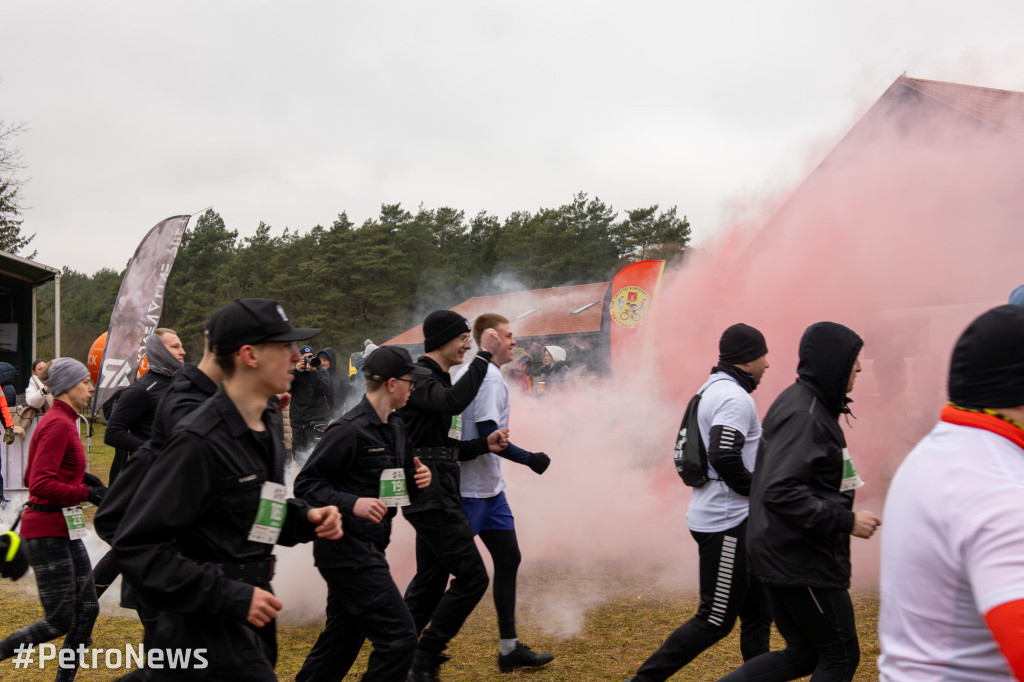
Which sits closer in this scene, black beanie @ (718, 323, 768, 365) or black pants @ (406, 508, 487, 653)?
black beanie @ (718, 323, 768, 365)

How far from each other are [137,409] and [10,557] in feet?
7.28

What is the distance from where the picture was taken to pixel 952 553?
1.46 metres

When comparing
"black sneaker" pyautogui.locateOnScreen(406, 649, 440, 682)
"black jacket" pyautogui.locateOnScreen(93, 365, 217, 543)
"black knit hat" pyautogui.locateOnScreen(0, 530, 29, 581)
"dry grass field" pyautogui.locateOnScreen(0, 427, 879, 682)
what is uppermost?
"black jacket" pyautogui.locateOnScreen(93, 365, 217, 543)

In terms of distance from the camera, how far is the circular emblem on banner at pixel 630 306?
11.5m

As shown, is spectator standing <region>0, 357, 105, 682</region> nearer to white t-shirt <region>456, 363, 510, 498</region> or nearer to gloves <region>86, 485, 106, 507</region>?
gloves <region>86, 485, 106, 507</region>

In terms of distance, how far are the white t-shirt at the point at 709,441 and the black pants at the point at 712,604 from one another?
0.06 meters

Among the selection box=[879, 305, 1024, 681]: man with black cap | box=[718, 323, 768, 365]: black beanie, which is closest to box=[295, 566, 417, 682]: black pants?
box=[718, 323, 768, 365]: black beanie

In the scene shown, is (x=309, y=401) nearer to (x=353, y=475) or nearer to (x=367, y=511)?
(x=353, y=475)

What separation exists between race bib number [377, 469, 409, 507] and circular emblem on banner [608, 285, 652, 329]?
26.2ft

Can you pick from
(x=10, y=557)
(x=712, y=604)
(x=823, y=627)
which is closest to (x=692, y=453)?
(x=712, y=604)

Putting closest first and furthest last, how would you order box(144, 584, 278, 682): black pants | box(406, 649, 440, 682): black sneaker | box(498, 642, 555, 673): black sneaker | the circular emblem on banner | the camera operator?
box(144, 584, 278, 682): black pants < box(406, 649, 440, 682): black sneaker < box(498, 642, 555, 673): black sneaker < the camera operator < the circular emblem on banner

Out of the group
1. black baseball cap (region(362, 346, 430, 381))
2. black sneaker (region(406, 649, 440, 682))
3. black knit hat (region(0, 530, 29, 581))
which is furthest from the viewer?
black sneaker (region(406, 649, 440, 682))

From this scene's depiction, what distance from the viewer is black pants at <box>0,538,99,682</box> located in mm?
4043

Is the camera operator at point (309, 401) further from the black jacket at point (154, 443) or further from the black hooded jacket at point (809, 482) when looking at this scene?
the black hooded jacket at point (809, 482)
